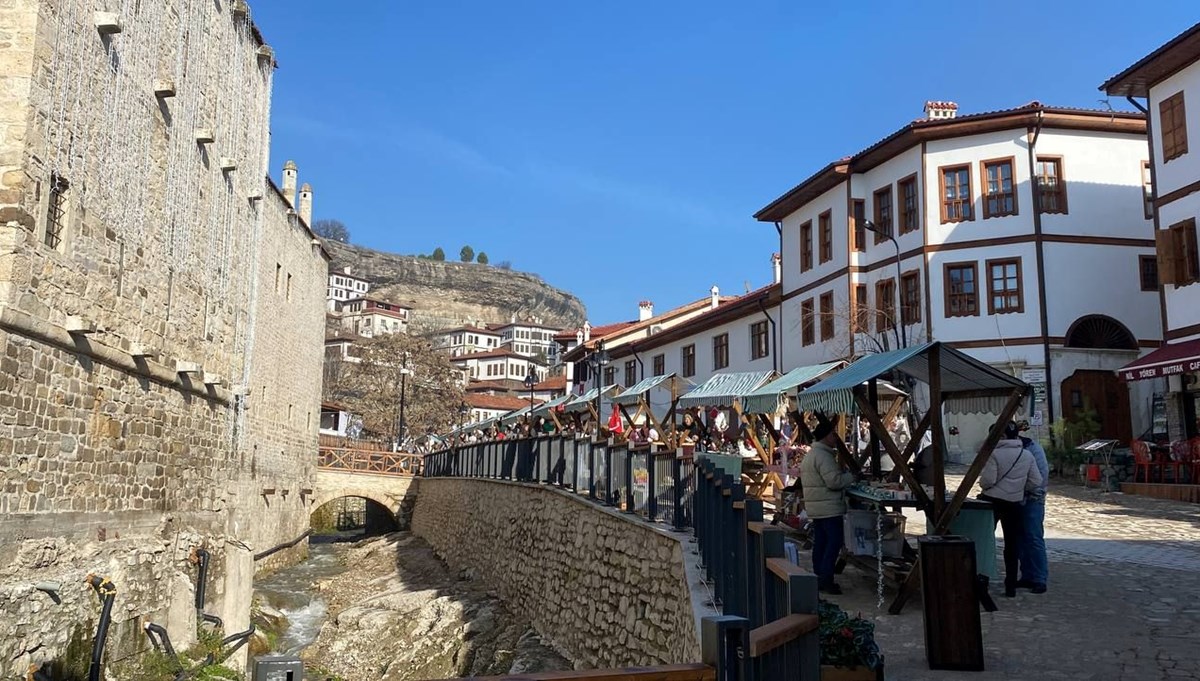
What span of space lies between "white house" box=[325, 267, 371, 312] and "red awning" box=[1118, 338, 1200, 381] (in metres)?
103

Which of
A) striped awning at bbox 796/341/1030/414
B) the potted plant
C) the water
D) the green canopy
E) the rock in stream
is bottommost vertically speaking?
the water

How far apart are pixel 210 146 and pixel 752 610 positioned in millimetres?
12451

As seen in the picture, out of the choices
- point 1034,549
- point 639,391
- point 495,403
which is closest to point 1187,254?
point 639,391

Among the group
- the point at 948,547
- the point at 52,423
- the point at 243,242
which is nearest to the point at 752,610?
the point at 948,547

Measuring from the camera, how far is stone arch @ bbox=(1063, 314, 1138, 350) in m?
23.4

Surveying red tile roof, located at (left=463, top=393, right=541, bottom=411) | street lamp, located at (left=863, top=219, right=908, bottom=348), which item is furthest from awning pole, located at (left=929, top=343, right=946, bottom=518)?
red tile roof, located at (left=463, top=393, right=541, bottom=411)

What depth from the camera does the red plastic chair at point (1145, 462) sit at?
17672mm

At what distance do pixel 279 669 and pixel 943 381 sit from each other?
7977mm

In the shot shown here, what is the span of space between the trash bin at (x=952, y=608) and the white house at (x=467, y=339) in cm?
10543

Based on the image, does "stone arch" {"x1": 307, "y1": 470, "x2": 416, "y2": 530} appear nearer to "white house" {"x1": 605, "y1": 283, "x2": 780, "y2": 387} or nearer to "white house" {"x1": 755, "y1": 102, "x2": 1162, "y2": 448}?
"white house" {"x1": 605, "y1": 283, "x2": 780, "y2": 387}

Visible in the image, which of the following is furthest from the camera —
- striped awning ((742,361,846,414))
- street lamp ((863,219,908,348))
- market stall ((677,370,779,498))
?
street lamp ((863,219,908,348))

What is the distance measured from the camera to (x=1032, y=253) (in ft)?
77.5

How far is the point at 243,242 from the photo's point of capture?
16922 mm

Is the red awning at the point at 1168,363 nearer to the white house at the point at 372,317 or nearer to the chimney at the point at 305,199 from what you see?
the chimney at the point at 305,199
